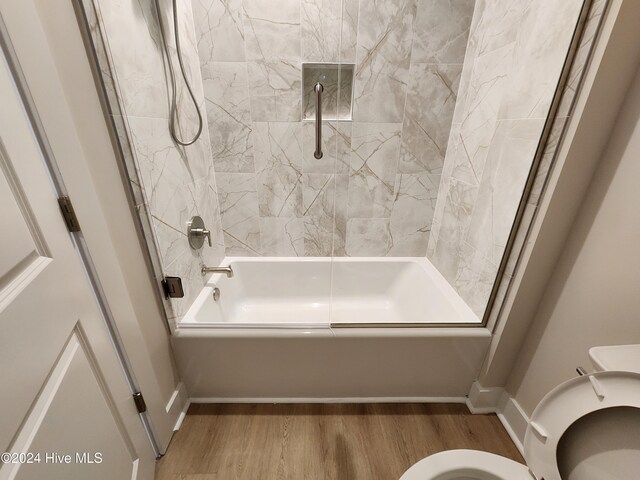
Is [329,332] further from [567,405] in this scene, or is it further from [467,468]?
[567,405]

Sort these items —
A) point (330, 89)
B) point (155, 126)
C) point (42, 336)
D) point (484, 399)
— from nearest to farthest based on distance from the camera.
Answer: point (42, 336)
point (155, 126)
point (484, 399)
point (330, 89)

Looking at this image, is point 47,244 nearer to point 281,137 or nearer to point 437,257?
point 281,137

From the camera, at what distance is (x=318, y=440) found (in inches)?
50.2

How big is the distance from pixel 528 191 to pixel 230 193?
63.0 inches

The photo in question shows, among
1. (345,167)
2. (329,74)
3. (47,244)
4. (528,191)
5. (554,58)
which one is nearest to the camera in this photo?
(47,244)

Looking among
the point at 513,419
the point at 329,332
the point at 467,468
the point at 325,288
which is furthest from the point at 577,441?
the point at 325,288

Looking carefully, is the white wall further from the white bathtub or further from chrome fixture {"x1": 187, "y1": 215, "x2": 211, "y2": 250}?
chrome fixture {"x1": 187, "y1": 215, "x2": 211, "y2": 250}

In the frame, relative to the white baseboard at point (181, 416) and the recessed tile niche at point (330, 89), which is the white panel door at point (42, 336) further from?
the recessed tile niche at point (330, 89)

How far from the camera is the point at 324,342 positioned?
4.23ft

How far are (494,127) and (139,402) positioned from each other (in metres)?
1.88

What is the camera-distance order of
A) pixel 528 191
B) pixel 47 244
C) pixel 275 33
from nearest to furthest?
pixel 47 244 < pixel 528 191 < pixel 275 33

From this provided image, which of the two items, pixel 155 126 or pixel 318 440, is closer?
pixel 155 126

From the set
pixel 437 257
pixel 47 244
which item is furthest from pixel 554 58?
pixel 47 244

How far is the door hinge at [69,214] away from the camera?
0.70 m
